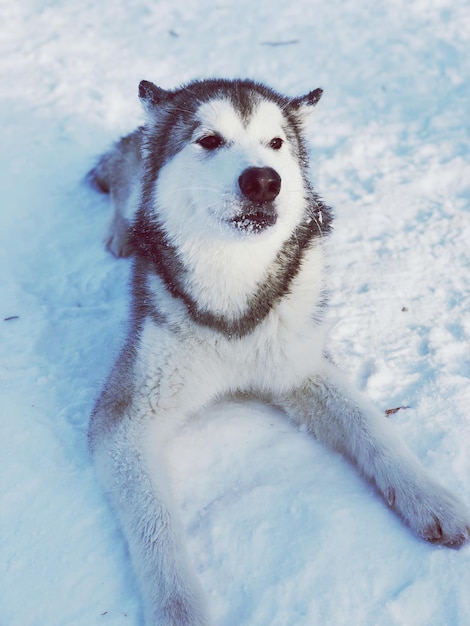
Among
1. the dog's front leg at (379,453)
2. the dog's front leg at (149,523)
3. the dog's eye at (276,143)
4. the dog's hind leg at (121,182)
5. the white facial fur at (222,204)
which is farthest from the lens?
the dog's hind leg at (121,182)

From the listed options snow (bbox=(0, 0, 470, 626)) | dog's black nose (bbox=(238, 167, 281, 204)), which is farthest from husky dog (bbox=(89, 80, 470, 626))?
snow (bbox=(0, 0, 470, 626))

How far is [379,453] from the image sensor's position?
2.79 metres

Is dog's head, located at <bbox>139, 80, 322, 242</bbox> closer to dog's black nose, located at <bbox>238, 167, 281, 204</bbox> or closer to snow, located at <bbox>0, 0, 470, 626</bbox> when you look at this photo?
dog's black nose, located at <bbox>238, 167, 281, 204</bbox>

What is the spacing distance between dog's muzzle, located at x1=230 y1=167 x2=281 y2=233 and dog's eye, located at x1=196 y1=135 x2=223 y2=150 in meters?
0.35

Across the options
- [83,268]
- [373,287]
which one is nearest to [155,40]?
[83,268]

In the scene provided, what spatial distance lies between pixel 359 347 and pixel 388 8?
5.71m

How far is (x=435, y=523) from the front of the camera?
2504mm

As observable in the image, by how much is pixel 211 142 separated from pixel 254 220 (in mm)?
483

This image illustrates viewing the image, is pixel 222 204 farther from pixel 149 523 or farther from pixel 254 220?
pixel 149 523

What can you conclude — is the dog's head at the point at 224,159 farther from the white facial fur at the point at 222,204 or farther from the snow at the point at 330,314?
the snow at the point at 330,314

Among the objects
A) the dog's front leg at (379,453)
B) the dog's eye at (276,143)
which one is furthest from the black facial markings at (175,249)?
the dog's front leg at (379,453)

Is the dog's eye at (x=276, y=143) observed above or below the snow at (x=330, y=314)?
above

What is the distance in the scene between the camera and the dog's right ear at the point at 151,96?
326cm

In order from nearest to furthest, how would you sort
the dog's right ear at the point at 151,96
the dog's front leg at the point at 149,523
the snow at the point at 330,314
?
1. the dog's front leg at the point at 149,523
2. the snow at the point at 330,314
3. the dog's right ear at the point at 151,96
